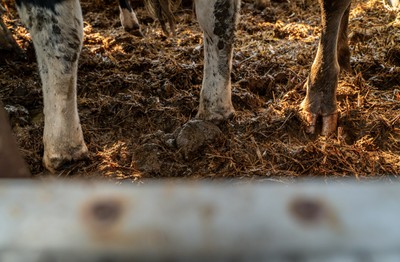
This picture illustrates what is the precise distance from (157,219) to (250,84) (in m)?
2.50

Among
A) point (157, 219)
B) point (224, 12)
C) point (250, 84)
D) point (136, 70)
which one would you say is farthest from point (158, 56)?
point (157, 219)

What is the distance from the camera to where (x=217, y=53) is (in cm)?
247

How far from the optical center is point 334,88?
2.54m

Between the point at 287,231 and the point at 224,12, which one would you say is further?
the point at 224,12

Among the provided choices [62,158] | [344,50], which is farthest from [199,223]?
→ [344,50]

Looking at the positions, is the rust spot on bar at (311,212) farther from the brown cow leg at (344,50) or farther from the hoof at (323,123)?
the brown cow leg at (344,50)

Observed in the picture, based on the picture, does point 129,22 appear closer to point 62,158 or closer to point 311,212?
point 62,158

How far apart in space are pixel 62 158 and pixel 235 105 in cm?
112

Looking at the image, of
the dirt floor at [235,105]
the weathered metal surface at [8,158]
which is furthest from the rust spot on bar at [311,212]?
the dirt floor at [235,105]

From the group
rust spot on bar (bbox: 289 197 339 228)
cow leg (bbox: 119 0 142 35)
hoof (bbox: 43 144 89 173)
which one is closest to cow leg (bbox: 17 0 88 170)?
hoof (bbox: 43 144 89 173)

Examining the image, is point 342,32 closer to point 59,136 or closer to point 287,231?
point 59,136

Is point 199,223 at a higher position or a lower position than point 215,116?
higher

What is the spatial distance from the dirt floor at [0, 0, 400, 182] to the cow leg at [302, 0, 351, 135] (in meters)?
0.09

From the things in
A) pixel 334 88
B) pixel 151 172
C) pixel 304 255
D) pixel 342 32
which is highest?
pixel 304 255
